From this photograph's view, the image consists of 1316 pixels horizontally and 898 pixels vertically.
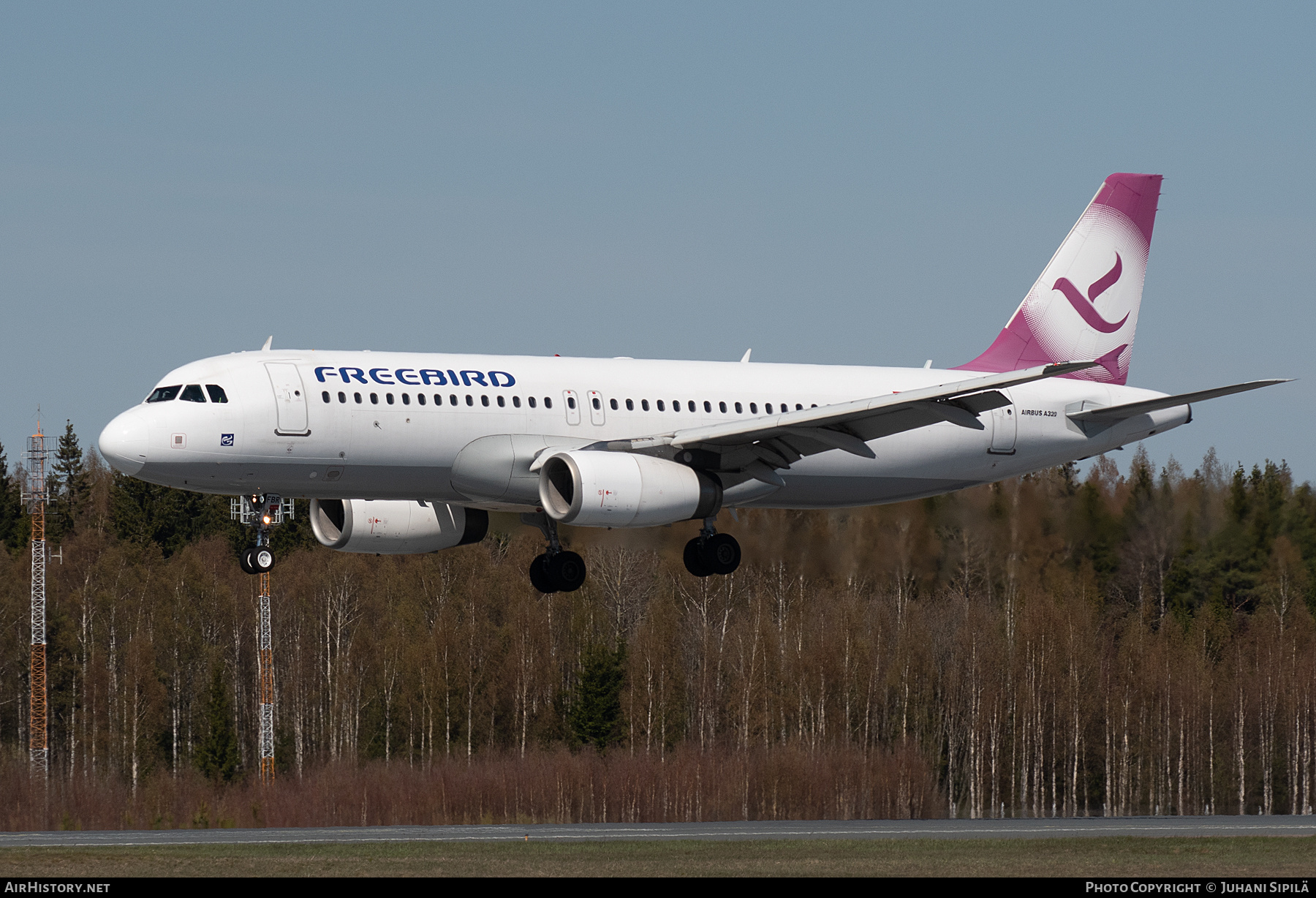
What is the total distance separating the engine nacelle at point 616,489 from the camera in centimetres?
3569

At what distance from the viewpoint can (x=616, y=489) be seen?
3588 cm

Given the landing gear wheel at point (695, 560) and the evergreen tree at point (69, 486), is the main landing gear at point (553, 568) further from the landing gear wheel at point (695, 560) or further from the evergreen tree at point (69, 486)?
the evergreen tree at point (69, 486)

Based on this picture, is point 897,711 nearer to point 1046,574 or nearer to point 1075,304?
point 1046,574

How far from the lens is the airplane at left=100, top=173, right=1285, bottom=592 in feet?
115

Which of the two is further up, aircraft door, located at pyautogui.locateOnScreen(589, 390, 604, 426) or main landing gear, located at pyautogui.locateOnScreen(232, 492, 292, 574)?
aircraft door, located at pyautogui.locateOnScreen(589, 390, 604, 426)

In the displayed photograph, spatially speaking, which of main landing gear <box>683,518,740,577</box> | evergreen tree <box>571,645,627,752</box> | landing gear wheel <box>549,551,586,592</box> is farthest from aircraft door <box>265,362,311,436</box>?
evergreen tree <box>571,645,627,752</box>

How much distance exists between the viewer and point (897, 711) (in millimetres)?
83438

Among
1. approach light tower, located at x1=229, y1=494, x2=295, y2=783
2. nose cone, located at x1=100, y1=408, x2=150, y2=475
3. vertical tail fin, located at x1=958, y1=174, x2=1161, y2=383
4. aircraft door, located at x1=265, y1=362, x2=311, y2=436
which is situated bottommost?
approach light tower, located at x1=229, y1=494, x2=295, y2=783

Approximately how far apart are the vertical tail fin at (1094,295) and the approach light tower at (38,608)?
40384 millimetres

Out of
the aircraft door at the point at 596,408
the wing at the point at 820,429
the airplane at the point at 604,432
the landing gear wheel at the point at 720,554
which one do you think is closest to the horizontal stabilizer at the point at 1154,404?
the airplane at the point at 604,432

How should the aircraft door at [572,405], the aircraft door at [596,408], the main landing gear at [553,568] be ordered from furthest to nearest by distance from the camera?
the main landing gear at [553,568], the aircraft door at [596,408], the aircraft door at [572,405]

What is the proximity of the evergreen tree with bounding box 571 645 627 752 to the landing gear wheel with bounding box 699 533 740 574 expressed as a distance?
43479 millimetres

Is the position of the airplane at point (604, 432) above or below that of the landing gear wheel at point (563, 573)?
above

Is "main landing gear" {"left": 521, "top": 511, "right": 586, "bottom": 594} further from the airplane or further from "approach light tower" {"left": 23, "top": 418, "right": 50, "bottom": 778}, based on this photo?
"approach light tower" {"left": 23, "top": 418, "right": 50, "bottom": 778}
